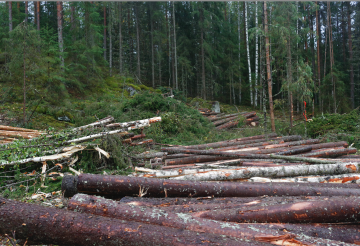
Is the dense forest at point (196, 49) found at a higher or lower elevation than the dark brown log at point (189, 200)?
higher

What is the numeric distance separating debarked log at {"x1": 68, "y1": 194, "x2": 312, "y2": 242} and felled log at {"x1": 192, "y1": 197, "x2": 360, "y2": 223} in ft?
0.94

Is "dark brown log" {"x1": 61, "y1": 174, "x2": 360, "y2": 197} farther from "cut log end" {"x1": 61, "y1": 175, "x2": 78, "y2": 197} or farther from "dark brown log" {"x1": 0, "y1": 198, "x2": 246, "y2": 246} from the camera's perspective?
"dark brown log" {"x1": 0, "y1": 198, "x2": 246, "y2": 246}

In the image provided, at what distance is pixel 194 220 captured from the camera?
2453mm

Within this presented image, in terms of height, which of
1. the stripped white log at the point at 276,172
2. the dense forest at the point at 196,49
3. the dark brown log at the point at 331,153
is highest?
the dense forest at the point at 196,49

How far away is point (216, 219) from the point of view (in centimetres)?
269

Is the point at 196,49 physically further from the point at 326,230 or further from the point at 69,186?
the point at 326,230

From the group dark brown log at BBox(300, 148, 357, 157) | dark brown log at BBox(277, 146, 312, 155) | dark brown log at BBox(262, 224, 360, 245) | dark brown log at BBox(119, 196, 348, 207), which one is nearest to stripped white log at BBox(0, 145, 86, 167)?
dark brown log at BBox(119, 196, 348, 207)

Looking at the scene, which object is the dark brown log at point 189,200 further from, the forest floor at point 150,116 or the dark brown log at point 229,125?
the dark brown log at point 229,125

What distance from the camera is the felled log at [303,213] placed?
8.53 ft

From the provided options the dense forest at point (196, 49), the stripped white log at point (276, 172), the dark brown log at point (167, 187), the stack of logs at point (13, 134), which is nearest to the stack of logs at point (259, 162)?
the stripped white log at point (276, 172)

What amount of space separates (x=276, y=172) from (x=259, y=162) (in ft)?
3.95

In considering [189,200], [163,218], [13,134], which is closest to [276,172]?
[189,200]

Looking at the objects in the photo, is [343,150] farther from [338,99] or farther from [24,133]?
[338,99]

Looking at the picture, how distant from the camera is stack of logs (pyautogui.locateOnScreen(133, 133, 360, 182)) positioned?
14.7 feet
